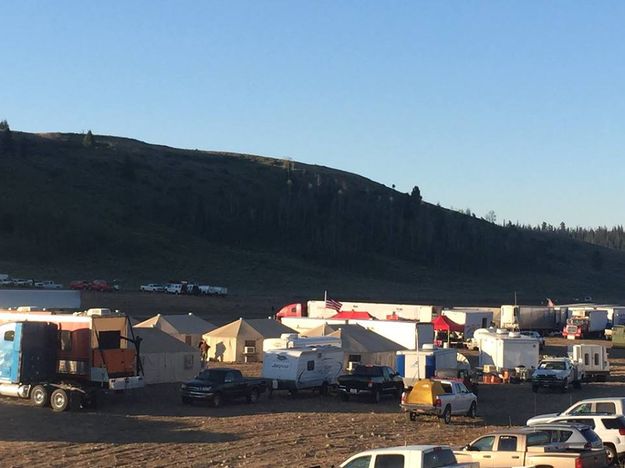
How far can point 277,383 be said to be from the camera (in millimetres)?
31141

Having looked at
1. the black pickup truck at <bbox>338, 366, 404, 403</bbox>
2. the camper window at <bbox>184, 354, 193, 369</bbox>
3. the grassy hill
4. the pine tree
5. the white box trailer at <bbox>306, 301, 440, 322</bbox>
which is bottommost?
the black pickup truck at <bbox>338, 366, 404, 403</bbox>

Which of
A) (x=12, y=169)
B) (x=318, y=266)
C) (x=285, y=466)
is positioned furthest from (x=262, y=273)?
(x=285, y=466)

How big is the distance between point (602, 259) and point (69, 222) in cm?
9811

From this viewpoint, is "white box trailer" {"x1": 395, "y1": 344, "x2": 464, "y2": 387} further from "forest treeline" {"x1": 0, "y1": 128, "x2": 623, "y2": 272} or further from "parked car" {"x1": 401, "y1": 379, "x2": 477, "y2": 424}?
"forest treeline" {"x1": 0, "y1": 128, "x2": 623, "y2": 272}

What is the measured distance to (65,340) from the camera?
27047 mm

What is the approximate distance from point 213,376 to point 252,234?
3950 inches

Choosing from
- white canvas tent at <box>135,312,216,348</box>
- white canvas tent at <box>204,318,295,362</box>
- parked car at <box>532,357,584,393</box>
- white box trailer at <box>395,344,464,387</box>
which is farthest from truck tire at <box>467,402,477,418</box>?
white canvas tent at <box>135,312,216,348</box>

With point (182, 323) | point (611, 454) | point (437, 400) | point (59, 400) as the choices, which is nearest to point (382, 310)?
point (182, 323)

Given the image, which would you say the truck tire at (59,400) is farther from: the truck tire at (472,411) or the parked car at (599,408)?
the parked car at (599,408)

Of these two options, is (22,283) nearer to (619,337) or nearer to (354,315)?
(354,315)

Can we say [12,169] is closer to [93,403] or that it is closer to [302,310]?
[302,310]

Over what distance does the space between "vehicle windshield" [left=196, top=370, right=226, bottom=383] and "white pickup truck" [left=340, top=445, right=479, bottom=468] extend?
1440 cm

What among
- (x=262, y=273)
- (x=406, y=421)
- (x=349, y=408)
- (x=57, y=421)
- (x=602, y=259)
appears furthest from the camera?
(x=602, y=259)

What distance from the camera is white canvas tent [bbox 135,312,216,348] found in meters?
41.1
